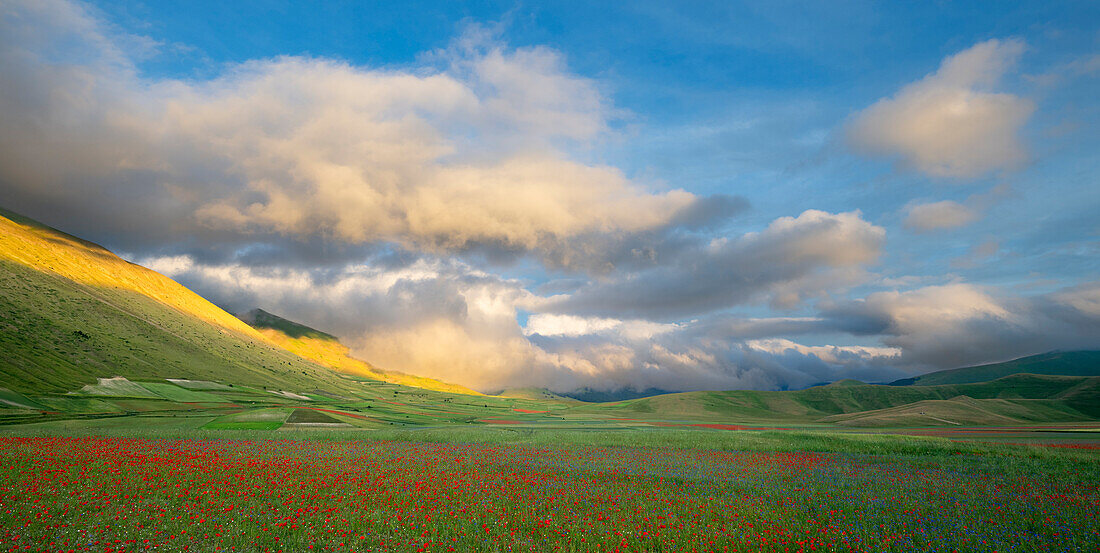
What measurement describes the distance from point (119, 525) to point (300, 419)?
60.4 m

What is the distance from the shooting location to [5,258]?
186 meters

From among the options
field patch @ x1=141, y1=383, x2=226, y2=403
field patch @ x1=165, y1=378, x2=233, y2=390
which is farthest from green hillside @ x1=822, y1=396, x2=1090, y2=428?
field patch @ x1=165, y1=378, x2=233, y2=390

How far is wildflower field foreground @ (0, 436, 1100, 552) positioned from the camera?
13.7 m

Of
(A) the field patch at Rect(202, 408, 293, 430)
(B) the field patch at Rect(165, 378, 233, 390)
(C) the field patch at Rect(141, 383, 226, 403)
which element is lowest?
(B) the field patch at Rect(165, 378, 233, 390)

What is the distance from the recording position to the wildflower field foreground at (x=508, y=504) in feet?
45.0

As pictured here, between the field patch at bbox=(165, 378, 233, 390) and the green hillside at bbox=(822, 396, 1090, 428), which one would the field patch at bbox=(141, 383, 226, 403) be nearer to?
the field patch at bbox=(165, 378, 233, 390)

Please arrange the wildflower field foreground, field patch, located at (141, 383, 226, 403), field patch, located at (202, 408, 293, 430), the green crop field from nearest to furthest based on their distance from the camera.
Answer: the wildflower field foreground, the green crop field, field patch, located at (202, 408, 293, 430), field patch, located at (141, 383, 226, 403)

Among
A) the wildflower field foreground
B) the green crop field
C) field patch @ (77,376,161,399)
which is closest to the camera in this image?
the wildflower field foreground

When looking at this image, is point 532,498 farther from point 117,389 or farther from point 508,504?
point 117,389

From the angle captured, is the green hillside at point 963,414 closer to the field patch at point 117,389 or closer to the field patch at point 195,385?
the field patch at point 117,389

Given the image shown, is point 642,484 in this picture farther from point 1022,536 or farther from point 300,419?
point 300,419

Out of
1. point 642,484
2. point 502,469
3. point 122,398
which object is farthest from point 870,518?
point 122,398

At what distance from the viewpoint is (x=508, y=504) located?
18.5m

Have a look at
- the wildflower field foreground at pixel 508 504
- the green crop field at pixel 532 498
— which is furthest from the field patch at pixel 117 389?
the wildflower field foreground at pixel 508 504
